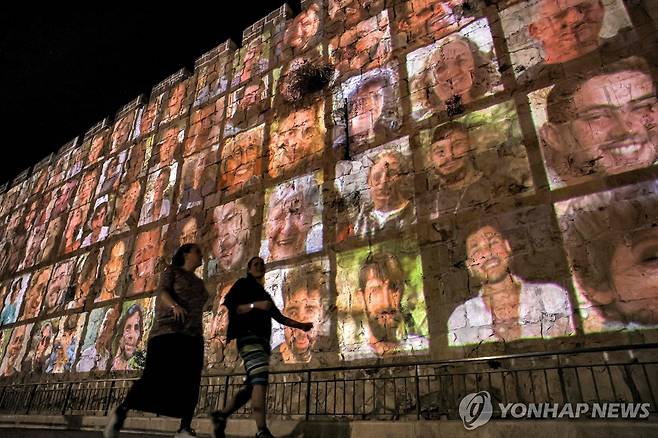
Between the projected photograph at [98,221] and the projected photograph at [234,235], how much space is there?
5806mm

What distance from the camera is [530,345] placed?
588 cm

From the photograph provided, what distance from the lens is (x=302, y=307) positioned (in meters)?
8.51

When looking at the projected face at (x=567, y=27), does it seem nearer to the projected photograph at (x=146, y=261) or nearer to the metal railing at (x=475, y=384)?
the metal railing at (x=475, y=384)

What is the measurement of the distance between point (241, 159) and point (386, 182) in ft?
15.7

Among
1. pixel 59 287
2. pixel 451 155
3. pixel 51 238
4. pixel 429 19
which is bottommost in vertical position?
pixel 59 287

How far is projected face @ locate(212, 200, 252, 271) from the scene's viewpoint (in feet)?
33.7

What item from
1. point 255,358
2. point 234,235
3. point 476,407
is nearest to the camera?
point 255,358

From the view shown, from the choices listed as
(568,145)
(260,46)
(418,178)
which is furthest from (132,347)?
(568,145)

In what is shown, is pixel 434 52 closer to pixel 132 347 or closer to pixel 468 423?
pixel 468 423

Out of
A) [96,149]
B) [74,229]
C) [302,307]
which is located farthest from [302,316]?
[96,149]

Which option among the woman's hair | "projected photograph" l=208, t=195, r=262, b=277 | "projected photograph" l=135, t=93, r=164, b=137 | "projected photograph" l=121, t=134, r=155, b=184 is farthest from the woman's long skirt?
"projected photograph" l=135, t=93, r=164, b=137

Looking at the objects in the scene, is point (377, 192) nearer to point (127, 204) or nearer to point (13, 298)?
point (127, 204)

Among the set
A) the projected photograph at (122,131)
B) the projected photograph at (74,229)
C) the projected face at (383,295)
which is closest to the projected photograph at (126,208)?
the projected photograph at (74,229)

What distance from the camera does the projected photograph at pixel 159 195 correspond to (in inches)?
508
